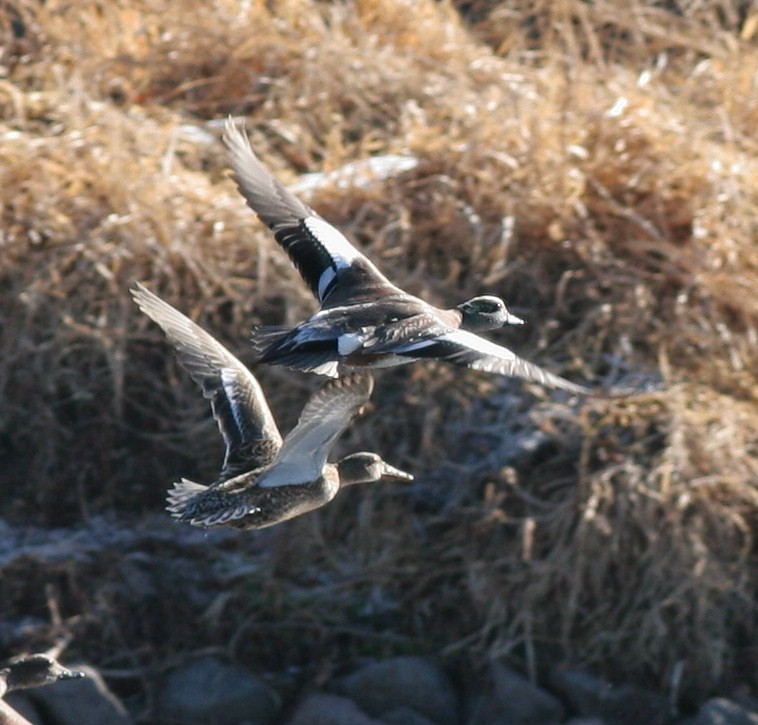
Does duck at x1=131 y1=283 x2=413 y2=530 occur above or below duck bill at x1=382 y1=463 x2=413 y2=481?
above

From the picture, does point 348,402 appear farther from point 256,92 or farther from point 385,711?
point 256,92

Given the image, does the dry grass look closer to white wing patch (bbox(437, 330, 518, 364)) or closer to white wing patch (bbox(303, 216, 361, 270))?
white wing patch (bbox(303, 216, 361, 270))

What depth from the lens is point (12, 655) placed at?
5.15 meters

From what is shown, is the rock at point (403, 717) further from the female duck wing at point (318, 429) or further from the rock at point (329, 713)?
the female duck wing at point (318, 429)

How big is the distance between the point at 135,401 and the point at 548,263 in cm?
147

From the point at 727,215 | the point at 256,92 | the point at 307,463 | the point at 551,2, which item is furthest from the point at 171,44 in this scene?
the point at 307,463

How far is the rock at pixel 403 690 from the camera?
5.07 m

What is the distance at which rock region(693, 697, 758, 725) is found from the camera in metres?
4.96

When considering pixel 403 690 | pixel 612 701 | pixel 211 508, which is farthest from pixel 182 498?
pixel 612 701

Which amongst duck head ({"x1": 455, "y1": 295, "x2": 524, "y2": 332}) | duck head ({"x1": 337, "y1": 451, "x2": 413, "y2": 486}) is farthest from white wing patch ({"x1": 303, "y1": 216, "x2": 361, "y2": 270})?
duck head ({"x1": 337, "y1": 451, "x2": 413, "y2": 486})

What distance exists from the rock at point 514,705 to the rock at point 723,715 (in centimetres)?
41

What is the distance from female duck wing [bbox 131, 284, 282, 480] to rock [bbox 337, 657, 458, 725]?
4.45ft

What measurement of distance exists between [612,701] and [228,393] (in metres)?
1.79

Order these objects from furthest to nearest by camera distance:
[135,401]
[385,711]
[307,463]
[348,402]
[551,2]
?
[551,2] < [135,401] < [385,711] < [307,463] < [348,402]
